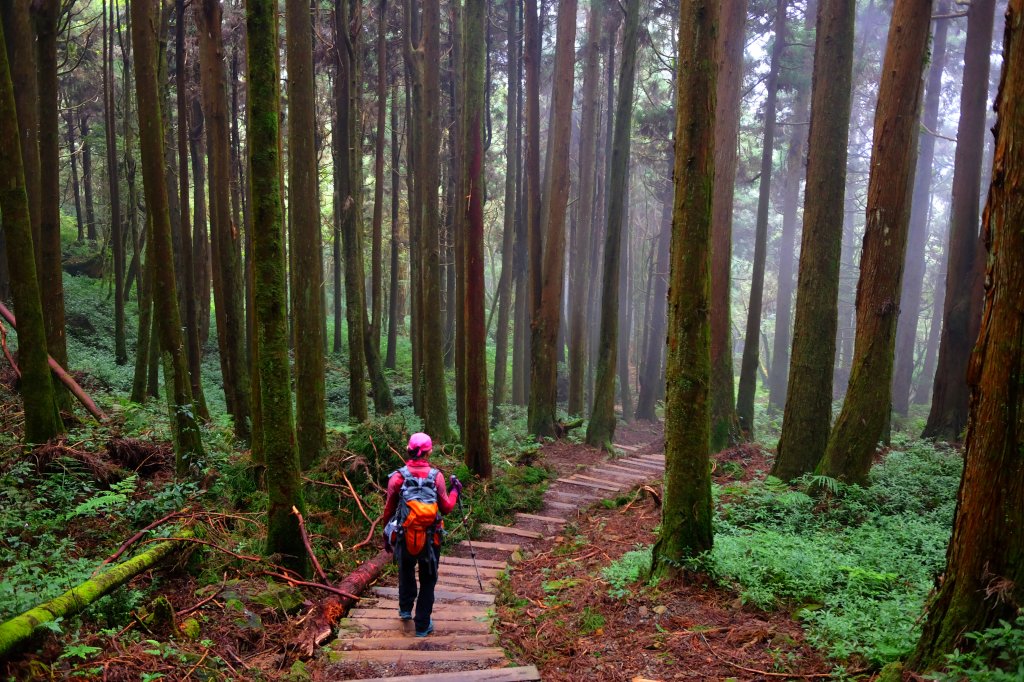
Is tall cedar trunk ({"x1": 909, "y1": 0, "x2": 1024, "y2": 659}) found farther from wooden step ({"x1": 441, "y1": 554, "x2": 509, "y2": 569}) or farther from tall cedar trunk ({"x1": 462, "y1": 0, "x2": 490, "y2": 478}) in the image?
tall cedar trunk ({"x1": 462, "y1": 0, "x2": 490, "y2": 478})

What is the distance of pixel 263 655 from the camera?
5.23 m

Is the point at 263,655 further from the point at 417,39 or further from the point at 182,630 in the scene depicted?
the point at 417,39

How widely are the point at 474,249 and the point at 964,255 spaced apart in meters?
10.1

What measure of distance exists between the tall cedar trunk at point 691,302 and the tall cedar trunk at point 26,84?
9.30m

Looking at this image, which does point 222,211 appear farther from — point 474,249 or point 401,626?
point 401,626

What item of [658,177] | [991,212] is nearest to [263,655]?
[991,212]

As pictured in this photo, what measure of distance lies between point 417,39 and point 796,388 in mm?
14963

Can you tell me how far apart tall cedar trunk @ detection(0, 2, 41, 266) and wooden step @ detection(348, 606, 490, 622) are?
7522 mm

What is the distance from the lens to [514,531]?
9453mm

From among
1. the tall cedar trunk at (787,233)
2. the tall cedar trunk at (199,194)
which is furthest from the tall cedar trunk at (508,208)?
the tall cedar trunk at (787,233)

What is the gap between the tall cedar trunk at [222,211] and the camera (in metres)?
10.5

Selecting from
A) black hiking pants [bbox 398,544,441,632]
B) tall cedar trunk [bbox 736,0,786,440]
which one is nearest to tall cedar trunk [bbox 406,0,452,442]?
black hiking pants [bbox 398,544,441,632]

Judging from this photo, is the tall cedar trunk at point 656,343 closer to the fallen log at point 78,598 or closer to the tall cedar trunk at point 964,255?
the tall cedar trunk at point 964,255

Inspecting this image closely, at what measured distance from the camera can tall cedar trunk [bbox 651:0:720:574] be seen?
6051 mm
